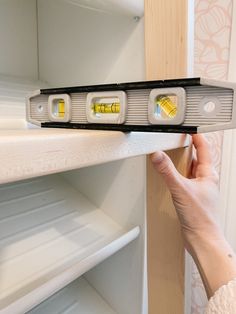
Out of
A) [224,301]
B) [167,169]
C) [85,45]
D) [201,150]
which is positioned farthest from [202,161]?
[85,45]

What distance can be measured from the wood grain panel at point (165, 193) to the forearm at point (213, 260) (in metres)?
0.05

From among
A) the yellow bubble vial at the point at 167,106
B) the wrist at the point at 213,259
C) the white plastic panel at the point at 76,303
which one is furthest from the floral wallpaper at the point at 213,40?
the yellow bubble vial at the point at 167,106

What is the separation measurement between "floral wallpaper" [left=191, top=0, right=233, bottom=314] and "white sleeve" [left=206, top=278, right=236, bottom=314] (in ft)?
1.67

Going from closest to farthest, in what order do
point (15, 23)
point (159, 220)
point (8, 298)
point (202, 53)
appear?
point (8, 298), point (159, 220), point (15, 23), point (202, 53)

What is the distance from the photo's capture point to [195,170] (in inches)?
21.5

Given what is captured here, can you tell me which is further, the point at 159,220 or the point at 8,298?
the point at 159,220

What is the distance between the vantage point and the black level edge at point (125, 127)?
9.4 inches

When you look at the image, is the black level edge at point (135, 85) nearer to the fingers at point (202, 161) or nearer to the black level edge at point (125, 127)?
the black level edge at point (125, 127)

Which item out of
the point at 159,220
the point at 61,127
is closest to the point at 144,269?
the point at 159,220

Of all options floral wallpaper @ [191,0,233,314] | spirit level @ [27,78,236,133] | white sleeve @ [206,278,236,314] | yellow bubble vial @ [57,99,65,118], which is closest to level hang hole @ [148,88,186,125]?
spirit level @ [27,78,236,133]

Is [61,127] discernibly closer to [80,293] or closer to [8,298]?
[8,298]

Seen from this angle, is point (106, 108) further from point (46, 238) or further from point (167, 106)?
point (46, 238)

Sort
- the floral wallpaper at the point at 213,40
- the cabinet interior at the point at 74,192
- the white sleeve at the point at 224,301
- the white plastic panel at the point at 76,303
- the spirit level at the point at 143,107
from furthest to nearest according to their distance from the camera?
the floral wallpaper at the point at 213,40
the white plastic panel at the point at 76,303
the cabinet interior at the point at 74,192
the white sleeve at the point at 224,301
the spirit level at the point at 143,107

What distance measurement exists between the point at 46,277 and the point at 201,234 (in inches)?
10.6
